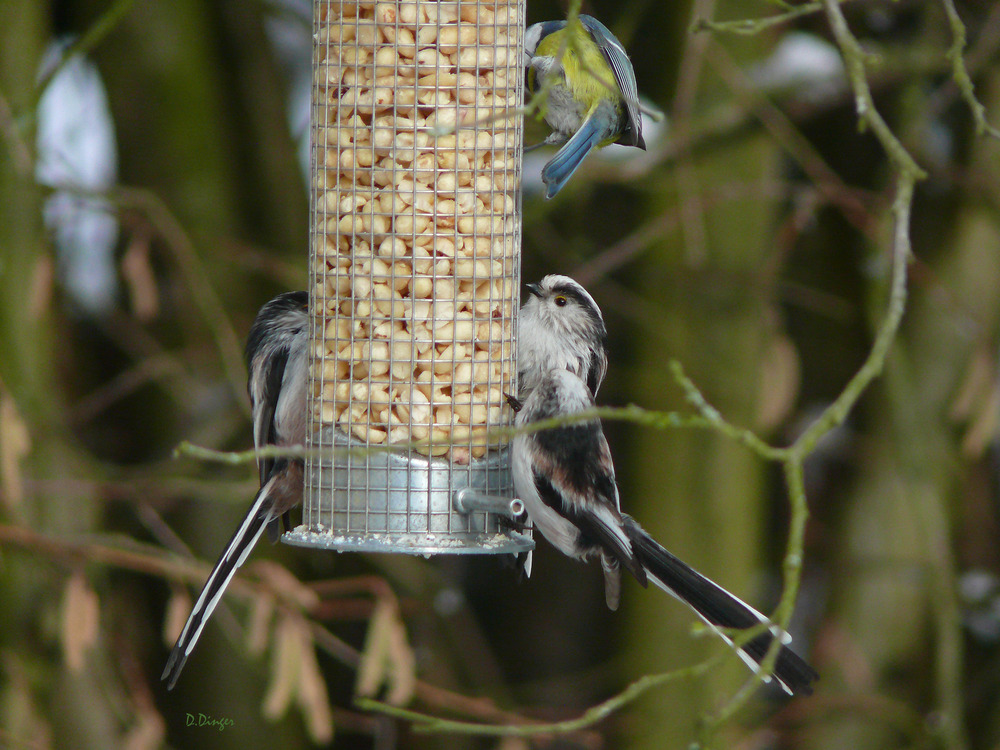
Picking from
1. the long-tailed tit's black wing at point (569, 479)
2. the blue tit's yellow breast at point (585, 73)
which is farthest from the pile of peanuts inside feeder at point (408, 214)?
the blue tit's yellow breast at point (585, 73)

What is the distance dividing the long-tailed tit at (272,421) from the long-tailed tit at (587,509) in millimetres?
658

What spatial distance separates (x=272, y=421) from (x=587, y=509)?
3.33 feet

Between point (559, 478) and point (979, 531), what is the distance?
417 cm

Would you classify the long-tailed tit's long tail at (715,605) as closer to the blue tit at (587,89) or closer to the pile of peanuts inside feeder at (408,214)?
the pile of peanuts inside feeder at (408,214)

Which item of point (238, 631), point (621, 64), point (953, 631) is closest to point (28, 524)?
point (238, 631)

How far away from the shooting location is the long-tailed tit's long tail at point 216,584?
9.14 ft

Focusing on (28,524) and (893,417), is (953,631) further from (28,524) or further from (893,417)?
(28,524)

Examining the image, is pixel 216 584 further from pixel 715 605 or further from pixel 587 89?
pixel 587 89

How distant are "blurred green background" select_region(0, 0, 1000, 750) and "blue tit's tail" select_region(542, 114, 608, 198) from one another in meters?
0.65

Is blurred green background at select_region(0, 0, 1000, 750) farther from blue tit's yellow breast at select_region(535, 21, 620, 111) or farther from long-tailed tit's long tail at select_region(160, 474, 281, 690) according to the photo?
long-tailed tit's long tail at select_region(160, 474, 281, 690)

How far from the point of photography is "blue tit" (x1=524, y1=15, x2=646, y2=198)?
305 centimetres

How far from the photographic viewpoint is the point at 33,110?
3.68 m

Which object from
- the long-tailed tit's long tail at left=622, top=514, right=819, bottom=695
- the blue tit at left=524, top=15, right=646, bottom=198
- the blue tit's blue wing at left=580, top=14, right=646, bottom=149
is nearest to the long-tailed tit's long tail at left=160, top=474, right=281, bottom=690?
the long-tailed tit's long tail at left=622, top=514, right=819, bottom=695

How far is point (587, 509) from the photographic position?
2760 millimetres
